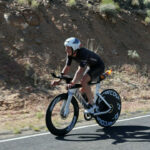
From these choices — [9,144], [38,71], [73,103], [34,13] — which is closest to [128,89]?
[38,71]

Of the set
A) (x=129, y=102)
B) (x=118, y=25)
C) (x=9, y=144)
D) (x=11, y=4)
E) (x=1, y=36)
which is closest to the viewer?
(x=9, y=144)

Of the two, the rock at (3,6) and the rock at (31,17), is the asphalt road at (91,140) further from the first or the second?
the rock at (3,6)

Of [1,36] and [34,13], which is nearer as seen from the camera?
[1,36]

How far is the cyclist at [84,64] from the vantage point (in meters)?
6.29

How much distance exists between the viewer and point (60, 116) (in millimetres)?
6445

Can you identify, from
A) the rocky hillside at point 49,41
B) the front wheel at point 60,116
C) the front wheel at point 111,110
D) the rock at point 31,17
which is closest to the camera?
the front wheel at point 60,116

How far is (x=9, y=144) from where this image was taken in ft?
18.7

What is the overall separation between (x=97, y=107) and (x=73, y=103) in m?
0.68

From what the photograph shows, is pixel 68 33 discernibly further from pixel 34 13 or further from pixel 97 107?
pixel 97 107

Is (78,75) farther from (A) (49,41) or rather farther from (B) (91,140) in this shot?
(A) (49,41)

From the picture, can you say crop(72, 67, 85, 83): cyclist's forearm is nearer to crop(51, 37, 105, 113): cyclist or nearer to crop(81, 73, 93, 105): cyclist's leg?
crop(51, 37, 105, 113): cyclist

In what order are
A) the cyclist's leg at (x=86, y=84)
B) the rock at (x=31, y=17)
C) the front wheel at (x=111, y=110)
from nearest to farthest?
the cyclist's leg at (x=86, y=84) → the front wheel at (x=111, y=110) → the rock at (x=31, y=17)

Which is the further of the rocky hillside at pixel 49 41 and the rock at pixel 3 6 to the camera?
the rock at pixel 3 6

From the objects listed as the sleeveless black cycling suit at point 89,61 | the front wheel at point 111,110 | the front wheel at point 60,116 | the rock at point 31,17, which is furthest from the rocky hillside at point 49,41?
the sleeveless black cycling suit at point 89,61
